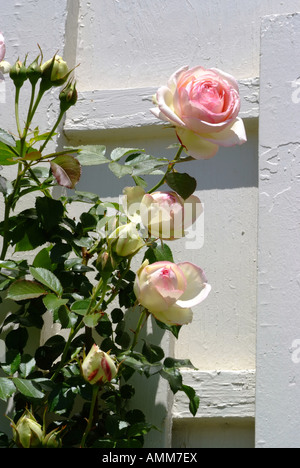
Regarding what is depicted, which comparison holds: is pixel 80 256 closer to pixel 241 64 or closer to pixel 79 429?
pixel 79 429

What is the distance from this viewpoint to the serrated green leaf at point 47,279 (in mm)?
1573

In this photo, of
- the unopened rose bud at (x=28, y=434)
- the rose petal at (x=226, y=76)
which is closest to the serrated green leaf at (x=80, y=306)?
the unopened rose bud at (x=28, y=434)

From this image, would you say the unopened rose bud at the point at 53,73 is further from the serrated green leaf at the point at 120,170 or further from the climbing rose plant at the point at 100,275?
the serrated green leaf at the point at 120,170

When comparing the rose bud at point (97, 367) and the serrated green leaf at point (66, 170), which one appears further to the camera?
the serrated green leaf at point (66, 170)

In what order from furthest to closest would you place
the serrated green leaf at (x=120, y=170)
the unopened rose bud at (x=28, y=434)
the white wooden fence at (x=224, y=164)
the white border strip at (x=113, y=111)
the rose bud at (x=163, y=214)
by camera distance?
the white border strip at (x=113, y=111) < the white wooden fence at (x=224, y=164) < the serrated green leaf at (x=120, y=170) < the rose bud at (x=163, y=214) < the unopened rose bud at (x=28, y=434)

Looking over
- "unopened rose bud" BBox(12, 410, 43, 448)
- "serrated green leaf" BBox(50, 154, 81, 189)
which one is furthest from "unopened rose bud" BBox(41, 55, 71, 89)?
"unopened rose bud" BBox(12, 410, 43, 448)

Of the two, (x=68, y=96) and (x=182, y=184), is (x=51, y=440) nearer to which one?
(x=182, y=184)

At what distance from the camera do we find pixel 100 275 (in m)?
1.61

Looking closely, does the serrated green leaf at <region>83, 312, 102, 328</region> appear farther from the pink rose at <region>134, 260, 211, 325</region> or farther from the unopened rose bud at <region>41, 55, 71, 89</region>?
the unopened rose bud at <region>41, 55, 71, 89</region>

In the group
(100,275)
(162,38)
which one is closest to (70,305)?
(100,275)

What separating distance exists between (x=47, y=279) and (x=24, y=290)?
0.05 metres

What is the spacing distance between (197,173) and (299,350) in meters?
0.53

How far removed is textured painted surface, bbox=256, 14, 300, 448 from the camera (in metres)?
1.70
